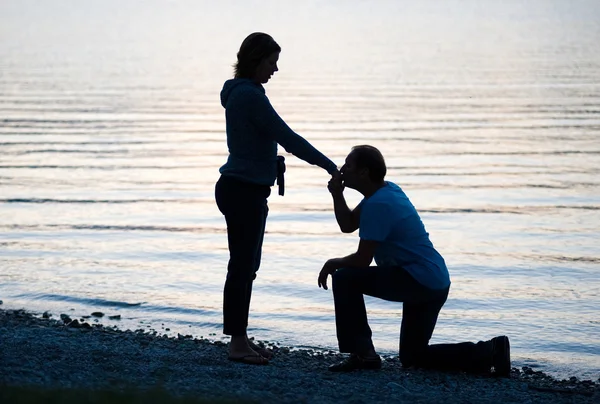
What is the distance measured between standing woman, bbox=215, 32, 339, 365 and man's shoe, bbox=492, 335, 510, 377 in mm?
1522

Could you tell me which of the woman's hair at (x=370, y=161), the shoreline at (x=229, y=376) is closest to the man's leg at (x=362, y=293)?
the shoreline at (x=229, y=376)

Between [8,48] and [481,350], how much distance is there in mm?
48522

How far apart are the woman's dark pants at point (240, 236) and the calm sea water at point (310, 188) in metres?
1.79

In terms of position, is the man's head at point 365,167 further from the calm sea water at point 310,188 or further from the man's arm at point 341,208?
the calm sea water at point 310,188

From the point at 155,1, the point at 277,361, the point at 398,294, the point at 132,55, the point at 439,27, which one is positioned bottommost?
the point at 277,361

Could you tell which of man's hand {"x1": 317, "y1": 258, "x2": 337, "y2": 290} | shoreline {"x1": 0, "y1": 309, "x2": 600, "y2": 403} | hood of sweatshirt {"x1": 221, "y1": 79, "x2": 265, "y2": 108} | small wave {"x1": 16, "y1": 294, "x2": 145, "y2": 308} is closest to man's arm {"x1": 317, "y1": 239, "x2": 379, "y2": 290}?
man's hand {"x1": 317, "y1": 258, "x2": 337, "y2": 290}

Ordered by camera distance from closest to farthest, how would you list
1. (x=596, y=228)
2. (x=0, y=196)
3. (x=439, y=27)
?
(x=596, y=228), (x=0, y=196), (x=439, y=27)

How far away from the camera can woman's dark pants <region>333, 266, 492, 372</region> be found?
7.21 meters

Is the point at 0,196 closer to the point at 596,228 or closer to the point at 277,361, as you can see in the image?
the point at 596,228

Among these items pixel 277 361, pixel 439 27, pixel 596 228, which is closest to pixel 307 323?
pixel 277 361

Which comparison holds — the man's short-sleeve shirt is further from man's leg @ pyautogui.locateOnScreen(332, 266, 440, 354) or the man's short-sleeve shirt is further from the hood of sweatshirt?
the hood of sweatshirt

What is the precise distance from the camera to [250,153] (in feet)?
23.9

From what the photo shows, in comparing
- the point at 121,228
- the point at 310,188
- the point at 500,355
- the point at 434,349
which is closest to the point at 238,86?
the point at 434,349

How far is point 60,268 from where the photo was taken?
11.9m
